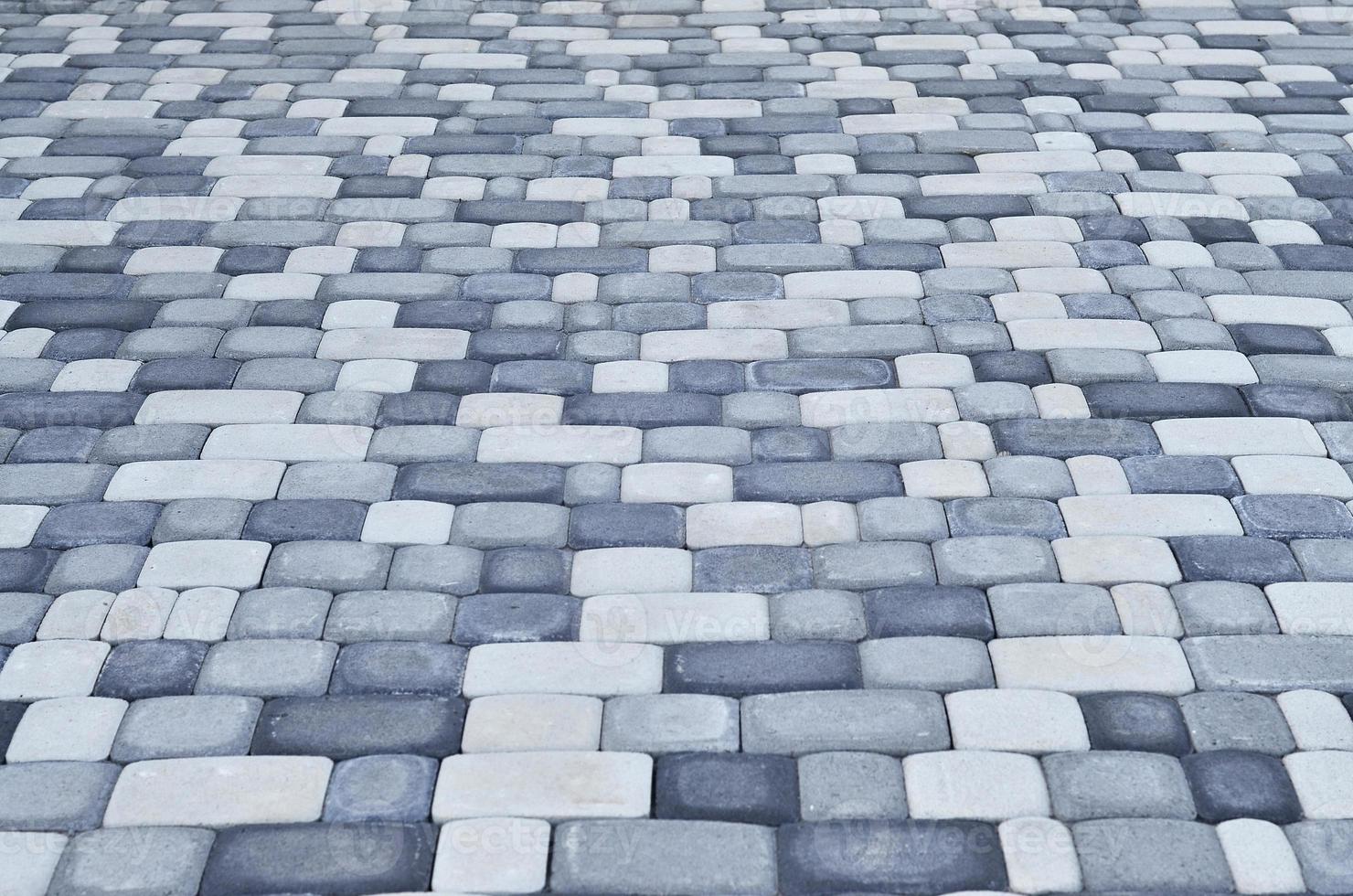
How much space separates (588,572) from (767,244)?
1.39 meters

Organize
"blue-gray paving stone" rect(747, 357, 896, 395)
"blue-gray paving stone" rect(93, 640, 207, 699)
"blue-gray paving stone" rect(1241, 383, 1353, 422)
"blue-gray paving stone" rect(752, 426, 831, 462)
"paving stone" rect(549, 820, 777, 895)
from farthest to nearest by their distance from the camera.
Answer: "blue-gray paving stone" rect(747, 357, 896, 395) < "blue-gray paving stone" rect(1241, 383, 1353, 422) < "blue-gray paving stone" rect(752, 426, 831, 462) < "blue-gray paving stone" rect(93, 640, 207, 699) < "paving stone" rect(549, 820, 777, 895)

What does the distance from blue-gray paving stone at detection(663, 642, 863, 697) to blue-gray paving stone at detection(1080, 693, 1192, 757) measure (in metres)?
0.39

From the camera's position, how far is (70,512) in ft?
8.49

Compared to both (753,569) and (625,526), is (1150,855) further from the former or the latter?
(625,526)

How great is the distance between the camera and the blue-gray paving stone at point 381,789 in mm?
1979

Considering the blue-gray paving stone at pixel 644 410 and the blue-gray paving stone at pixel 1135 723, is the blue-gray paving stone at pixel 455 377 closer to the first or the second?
the blue-gray paving stone at pixel 644 410

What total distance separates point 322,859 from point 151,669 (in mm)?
551

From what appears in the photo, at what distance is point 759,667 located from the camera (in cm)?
223

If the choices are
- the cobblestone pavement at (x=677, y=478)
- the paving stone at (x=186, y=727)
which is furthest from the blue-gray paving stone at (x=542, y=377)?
the paving stone at (x=186, y=727)

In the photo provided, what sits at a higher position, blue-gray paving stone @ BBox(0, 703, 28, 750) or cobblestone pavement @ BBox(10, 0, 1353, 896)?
blue-gray paving stone @ BBox(0, 703, 28, 750)

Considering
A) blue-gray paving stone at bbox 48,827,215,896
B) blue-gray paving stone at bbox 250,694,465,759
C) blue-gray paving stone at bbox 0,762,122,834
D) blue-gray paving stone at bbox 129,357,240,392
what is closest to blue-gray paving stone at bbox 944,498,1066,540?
blue-gray paving stone at bbox 250,694,465,759

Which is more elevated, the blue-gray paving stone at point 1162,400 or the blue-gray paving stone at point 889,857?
the blue-gray paving stone at point 889,857

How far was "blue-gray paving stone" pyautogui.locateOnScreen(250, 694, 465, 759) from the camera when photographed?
6.86 ft

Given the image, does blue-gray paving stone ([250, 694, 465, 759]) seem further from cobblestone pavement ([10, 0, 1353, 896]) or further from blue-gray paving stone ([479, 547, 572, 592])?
blue-gray paving stone ([479, 547, 572, 592])
